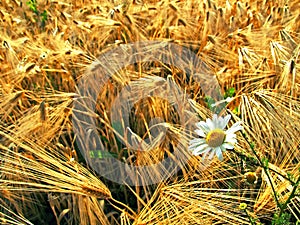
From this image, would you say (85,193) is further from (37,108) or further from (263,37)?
(263,37)

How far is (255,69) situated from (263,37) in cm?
20

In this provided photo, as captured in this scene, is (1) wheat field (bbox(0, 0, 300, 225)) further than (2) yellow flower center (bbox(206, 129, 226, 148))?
Yes

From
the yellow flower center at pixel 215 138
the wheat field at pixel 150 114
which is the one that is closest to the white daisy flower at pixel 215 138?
the yellow flower center at pixel 215 138

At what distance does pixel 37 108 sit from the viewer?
1596mm

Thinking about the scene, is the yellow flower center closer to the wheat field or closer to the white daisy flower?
the white daisy flower

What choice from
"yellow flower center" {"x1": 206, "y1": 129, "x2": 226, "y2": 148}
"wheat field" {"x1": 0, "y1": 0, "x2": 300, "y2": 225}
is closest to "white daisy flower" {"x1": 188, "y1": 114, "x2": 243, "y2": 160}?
"yellow flower center" {"x1": 206, "y1": 129, "x2": 226, "y2": 148}

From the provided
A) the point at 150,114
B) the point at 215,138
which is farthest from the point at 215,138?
the point at 150,114

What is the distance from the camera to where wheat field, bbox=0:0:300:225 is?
4.17ft

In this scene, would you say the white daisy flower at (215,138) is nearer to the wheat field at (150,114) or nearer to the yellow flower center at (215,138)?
the yellow flower center at (215,138)

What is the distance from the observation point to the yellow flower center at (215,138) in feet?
3.29

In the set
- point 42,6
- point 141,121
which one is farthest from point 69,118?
point 42,6

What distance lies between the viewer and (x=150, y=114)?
169cm

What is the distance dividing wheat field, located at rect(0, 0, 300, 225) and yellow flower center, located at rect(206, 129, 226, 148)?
0.17m

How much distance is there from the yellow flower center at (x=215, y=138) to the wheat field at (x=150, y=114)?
0.17 metres
